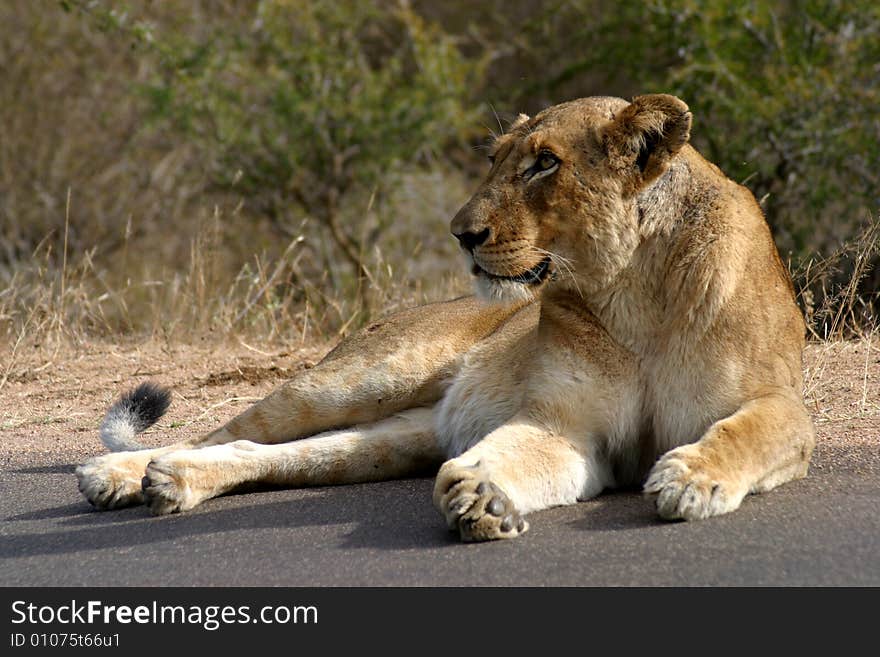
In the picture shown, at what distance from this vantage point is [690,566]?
10.6 ft

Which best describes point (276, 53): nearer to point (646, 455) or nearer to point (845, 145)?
point (845, 145)

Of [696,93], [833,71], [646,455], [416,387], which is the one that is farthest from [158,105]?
[646,455]

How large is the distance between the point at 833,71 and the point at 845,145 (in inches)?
33.8

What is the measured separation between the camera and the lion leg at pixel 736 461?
143 inches

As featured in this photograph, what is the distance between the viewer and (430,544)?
3.63 metres

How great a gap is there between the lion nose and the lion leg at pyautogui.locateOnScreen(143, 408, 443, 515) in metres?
0.89

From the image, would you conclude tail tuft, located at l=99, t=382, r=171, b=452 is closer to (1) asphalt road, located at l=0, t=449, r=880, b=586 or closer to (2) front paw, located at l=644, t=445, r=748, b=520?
(1) asphalt road, located at l=0, t=449, r=880, b=586

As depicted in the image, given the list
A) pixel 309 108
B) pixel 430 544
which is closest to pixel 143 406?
→ pixel 430 544

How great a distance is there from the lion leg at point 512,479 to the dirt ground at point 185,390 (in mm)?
824

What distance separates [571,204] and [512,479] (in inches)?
35.3

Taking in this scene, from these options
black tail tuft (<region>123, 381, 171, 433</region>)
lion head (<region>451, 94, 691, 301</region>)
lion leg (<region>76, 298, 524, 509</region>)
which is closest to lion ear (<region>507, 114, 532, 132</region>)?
lion head (<region>451, 94, 691, 301</region>)

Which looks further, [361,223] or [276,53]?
[361,223]

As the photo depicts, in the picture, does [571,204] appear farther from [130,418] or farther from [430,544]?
[130,418]
